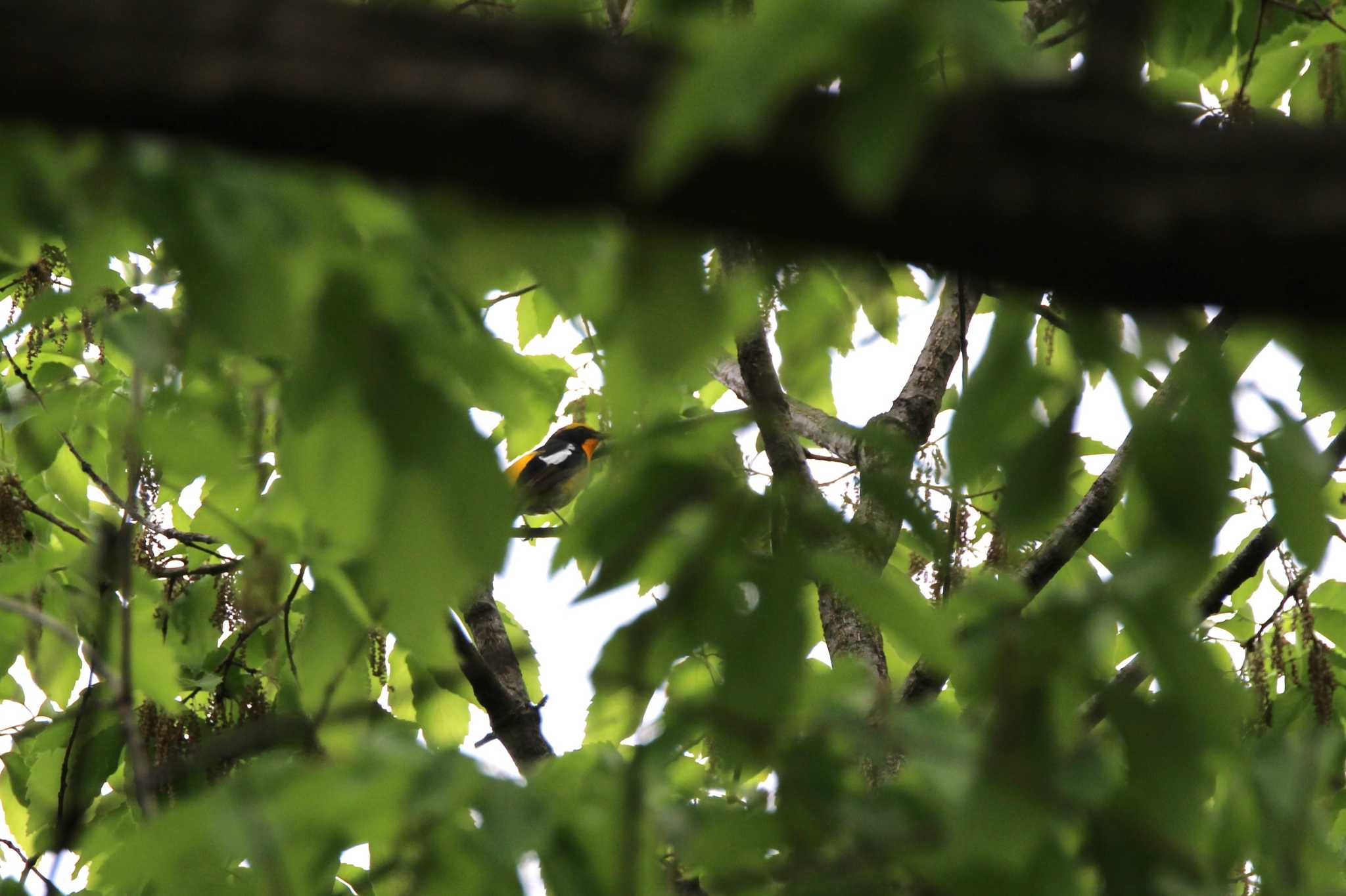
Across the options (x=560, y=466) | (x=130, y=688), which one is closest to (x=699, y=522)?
(x=130, y=688)

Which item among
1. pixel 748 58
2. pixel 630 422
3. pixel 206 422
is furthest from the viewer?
pixel 206 422

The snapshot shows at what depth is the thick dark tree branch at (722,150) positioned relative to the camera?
81cm

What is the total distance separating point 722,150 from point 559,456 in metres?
11.1

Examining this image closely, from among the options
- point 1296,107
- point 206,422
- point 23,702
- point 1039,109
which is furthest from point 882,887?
point 23,702

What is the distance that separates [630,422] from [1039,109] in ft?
2.36

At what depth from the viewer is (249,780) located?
3.72 feet

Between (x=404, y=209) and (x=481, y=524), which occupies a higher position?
(x=404, y=209)

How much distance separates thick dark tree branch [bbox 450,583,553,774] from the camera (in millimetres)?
3549

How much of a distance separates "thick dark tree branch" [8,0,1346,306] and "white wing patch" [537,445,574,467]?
35.5ft

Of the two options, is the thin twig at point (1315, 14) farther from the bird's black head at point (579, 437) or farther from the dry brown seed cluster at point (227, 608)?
the bird's black head at point (579, 437)

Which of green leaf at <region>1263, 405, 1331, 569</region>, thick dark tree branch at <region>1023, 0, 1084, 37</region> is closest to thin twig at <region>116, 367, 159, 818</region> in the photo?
green leaf at <region>1263, 405, 1331, 569</region>

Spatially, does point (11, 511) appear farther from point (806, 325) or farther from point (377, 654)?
point (806, 325)

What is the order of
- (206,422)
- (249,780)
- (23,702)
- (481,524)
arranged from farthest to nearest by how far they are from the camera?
1. (23,702)
2. (206,422)
3. (249,780)
4. (481,524)

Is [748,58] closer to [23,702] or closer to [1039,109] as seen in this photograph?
[1039,109]
